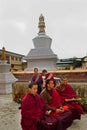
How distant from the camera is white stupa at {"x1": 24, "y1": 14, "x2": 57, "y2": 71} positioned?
1900 centimetres

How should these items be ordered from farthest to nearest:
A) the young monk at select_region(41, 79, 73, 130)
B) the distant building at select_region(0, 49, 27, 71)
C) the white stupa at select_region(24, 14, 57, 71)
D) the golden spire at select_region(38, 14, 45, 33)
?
the distant building at select_region(0, 49, 27, 71) → the golden spire at select_region(38, 14, 45, 33) → the white stupa at select_region(24, 14, 57, 71) → the young monk at select_region(41, 79, 73, 130)

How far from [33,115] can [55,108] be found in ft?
2.62

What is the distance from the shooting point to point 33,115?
14.7 feet

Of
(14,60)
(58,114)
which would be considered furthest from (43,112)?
(14,60)

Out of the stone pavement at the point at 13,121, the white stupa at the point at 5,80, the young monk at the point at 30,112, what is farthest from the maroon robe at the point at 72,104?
the white stupa at the point at 5,80

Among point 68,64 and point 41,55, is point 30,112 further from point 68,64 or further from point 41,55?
point 68,64

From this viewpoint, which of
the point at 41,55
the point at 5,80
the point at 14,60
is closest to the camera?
the point at 5,80

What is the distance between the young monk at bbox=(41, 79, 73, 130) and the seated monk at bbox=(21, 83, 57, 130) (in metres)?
0.27

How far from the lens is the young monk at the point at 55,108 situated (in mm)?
4863

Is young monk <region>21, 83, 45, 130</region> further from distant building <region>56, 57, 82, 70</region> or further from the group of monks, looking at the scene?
distant building <region>56, 57, 82, 70</region>

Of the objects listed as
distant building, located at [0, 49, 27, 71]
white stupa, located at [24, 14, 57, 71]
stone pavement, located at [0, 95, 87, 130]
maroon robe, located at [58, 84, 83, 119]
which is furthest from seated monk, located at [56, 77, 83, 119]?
distant building, located at [0, 49, 27, 71]

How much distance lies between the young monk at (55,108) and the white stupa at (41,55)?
13.4m

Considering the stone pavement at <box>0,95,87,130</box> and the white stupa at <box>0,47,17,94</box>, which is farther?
the white stupa at <box>0,47,17,94</box>

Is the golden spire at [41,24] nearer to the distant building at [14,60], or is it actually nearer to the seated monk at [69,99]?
the seated monk at [69,99]
